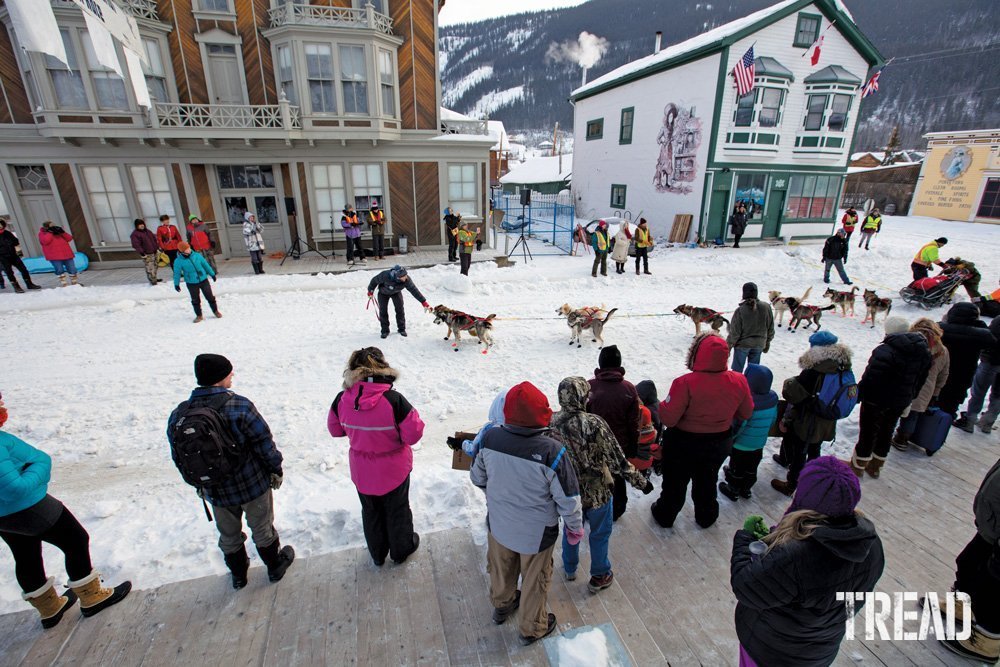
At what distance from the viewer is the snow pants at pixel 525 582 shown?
2.97 m

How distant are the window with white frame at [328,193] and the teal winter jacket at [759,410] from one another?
597 inches

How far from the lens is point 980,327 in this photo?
5.24 meters

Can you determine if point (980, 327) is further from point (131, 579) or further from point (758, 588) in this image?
point (131, 579)

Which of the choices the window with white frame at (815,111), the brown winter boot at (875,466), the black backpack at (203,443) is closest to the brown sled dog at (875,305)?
the brown winter boot at (875,466)

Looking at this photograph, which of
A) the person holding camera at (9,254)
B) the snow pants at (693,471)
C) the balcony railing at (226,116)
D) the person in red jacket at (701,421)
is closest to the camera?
the person in red jacket at (701,421)

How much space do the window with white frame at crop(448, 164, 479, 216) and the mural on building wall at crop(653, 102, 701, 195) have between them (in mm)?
9381

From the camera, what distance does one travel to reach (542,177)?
1618 inches

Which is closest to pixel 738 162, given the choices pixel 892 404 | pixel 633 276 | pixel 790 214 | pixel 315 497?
pixel 790 214

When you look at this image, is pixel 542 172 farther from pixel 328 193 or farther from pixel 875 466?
pixel 875 466

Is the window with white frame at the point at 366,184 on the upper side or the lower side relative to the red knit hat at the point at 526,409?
upper

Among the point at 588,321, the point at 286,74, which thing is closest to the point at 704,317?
the point at 588,321

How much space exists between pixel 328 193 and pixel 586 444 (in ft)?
52.2

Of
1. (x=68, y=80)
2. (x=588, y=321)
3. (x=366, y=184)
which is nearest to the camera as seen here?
(x=588, y=321)

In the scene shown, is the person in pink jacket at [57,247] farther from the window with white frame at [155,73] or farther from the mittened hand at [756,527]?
the mittened hand at [756,527]
